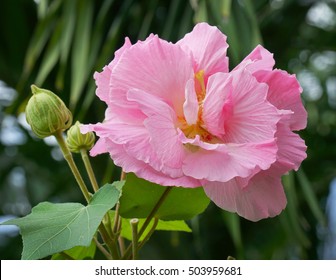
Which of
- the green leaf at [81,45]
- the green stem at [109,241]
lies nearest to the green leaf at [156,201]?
the green stem at [109,241]

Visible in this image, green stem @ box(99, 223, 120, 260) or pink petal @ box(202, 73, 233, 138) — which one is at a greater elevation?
pink petal @ box(202, 73, 233, 138)

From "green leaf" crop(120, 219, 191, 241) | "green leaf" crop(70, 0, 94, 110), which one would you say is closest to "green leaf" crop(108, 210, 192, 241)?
"green leaf" crop(120, 219, 191, 241)

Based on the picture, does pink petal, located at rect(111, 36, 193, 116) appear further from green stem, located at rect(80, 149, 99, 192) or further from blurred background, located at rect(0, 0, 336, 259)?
blurred background, located at rect(0, 0, 336, 259)

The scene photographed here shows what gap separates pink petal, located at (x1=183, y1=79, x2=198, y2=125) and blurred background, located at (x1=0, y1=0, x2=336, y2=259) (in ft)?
2.46

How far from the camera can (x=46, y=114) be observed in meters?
0.29

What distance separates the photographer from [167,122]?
27 centimetres

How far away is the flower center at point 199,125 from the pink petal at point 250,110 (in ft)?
0.04

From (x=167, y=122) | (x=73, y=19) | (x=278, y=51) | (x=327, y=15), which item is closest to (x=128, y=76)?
(x=167, y=122)

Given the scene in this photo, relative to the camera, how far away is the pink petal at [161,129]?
260mm

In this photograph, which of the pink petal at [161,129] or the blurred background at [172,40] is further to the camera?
the blurred background at [172,40]

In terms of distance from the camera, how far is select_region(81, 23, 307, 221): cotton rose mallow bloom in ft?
0.85

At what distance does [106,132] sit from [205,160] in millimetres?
44

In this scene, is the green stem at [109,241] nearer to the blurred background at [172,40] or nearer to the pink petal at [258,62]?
the pink petal at [258,62]

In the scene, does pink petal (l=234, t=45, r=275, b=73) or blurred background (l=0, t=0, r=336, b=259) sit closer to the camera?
pink petal (l=234, t=45, r=275, b=73)
